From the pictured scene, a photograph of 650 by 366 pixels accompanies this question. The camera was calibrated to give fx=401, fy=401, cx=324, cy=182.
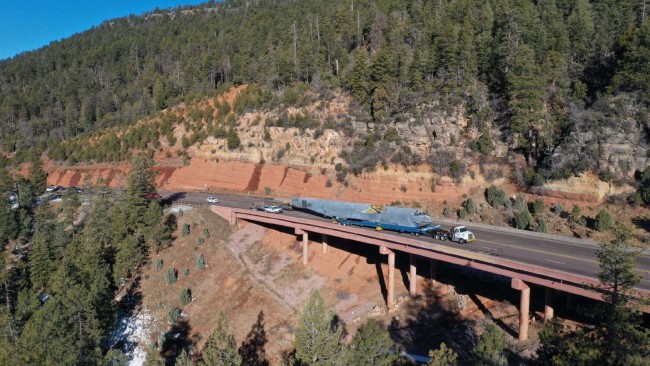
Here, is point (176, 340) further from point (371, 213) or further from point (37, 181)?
point (37, 181)

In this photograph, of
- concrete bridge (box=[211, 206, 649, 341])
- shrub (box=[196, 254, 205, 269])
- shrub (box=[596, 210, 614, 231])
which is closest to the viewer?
concrete bridge (box=[211, 206, 649, 341])

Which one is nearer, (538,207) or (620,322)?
(620,322)

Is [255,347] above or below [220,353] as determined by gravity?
below

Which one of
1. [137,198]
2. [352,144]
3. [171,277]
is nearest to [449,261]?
[171,277]

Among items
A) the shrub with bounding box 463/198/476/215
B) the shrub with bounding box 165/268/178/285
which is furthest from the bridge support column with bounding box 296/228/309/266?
the shrub with bounding box 463/198/476/215

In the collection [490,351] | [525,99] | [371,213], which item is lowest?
[490,351]

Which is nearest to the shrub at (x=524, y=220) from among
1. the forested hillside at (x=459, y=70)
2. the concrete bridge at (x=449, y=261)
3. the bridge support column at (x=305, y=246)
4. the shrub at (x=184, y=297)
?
the forested hillside at (x=459, y=70)

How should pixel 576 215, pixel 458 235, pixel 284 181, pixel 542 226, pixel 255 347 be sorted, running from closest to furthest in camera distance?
1. pixel 255 347
2. pixel 458 235
3. pixel 542 226
4. pixel 576 215
5. pixel 284 181

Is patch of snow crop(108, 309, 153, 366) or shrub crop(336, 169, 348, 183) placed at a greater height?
shrub crop(336, 169, 348, 183)

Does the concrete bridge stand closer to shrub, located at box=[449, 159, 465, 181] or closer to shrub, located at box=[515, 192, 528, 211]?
shrub, located at box=[515, 192, 528, 211]
